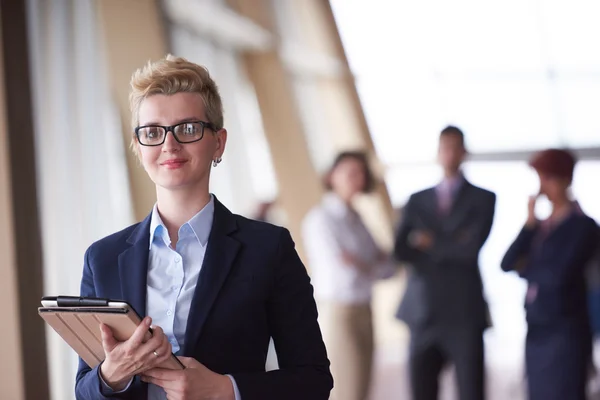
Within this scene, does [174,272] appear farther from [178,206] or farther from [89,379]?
[89,379]

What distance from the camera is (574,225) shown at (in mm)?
3230

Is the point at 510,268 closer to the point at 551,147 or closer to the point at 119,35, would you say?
the point at 551,147

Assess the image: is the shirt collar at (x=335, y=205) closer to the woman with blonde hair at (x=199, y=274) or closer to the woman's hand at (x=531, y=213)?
the woman's hand at (x=531, y=213)

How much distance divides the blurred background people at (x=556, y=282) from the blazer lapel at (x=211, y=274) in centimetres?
230

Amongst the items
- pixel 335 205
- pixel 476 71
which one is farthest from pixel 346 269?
pixel 476 71

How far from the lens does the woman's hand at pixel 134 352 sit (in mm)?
1076

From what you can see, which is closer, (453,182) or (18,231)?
(453,182)

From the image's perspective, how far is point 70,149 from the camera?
414cm

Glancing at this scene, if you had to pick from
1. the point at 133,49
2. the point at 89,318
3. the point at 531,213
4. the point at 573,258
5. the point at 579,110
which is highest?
the point at 133,49

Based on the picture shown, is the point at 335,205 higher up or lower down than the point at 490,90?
lower down

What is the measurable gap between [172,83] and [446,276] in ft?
7.85

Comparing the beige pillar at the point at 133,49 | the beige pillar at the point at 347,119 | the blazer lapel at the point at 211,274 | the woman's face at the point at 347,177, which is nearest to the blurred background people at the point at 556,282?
the beige pillar at the point at 347,119

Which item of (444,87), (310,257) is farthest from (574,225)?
(310,257)

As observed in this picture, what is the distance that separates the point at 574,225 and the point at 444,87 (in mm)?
886
